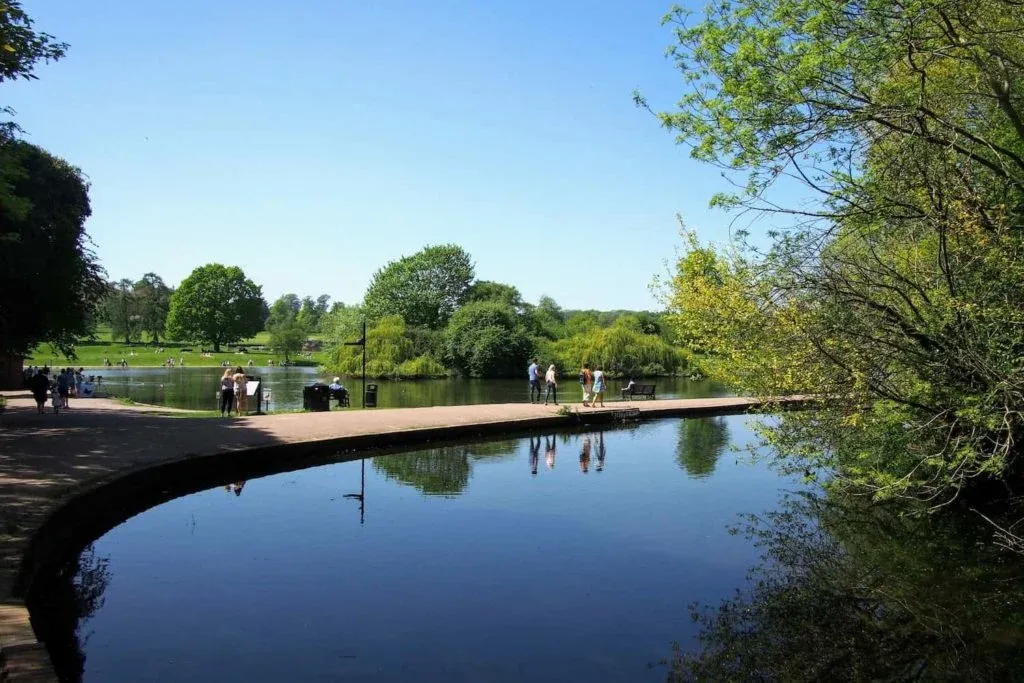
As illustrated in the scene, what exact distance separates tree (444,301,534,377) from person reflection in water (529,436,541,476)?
120 ft

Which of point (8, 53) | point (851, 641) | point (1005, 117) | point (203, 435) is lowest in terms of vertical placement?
point (851, 641)

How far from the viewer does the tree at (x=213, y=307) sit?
94.9 m

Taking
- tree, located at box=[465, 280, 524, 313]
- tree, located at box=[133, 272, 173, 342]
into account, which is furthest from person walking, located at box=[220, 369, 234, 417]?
tree, located at box=[133, 272, 173, 342]

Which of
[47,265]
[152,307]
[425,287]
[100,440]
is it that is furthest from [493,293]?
[100,440]

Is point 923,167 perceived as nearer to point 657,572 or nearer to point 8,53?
point 657,572

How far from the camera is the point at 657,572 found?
9.52 m

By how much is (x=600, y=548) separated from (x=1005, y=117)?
28.0ft

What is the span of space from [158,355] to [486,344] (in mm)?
46509

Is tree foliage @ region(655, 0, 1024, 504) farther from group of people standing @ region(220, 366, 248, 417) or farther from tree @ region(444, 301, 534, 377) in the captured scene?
tree @ region(444, 301, 534, 377)

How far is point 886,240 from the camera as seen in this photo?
11602 mm

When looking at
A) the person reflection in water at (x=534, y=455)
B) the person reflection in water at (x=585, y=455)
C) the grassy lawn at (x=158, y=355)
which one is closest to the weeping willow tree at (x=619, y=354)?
the grassy lawn at (x=158, y=355)

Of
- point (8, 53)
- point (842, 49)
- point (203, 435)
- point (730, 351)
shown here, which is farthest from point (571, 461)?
point (8, 53)

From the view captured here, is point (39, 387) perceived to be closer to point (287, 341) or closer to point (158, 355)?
point (158, 355)

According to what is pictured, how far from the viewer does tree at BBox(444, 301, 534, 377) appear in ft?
192
